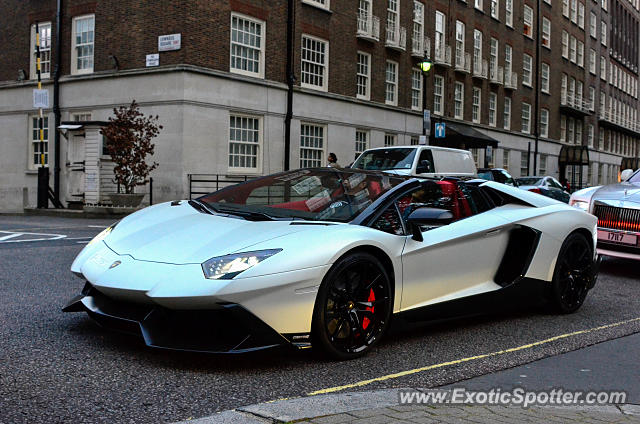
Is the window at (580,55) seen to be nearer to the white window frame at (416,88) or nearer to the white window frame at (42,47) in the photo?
the white window frame at (416,88)

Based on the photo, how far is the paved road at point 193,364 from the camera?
3.54 meters

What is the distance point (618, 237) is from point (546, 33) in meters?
41.1

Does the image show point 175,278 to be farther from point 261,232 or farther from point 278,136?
point 278,136

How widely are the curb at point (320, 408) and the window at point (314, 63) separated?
73.5 ft

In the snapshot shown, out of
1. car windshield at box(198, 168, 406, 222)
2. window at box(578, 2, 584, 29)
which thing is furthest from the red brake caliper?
window at box(578, 2, 584, 29)

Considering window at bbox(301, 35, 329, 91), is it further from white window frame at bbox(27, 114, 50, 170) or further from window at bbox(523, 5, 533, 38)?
window at bbox(523, 5, 533, 38)

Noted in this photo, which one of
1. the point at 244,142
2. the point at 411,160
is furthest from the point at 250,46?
the point at 411,160

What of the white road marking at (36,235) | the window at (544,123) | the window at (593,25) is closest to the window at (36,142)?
the white road marking at (36,235)

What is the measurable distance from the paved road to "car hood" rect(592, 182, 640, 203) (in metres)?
2.89

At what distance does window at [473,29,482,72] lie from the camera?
37438 millimetres

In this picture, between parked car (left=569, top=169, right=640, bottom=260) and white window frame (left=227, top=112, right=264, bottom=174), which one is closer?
parked car (left=569, top=169, right=640, bottom=260)

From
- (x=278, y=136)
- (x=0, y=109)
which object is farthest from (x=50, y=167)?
(x=278, y=136)

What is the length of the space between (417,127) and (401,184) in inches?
1074

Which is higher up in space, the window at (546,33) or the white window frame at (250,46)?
the window at (546,33)
